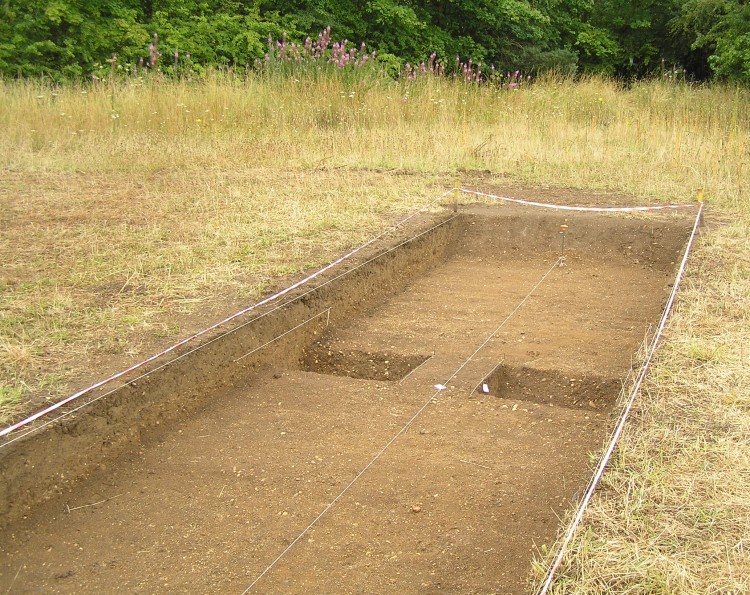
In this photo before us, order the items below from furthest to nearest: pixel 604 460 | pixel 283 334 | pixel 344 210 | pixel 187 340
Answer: pixel 344 210 < pixel 283 334 < pixel 187 340 < pixel 604 460

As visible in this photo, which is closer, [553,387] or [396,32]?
[553,387]

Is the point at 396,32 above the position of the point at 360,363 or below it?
above

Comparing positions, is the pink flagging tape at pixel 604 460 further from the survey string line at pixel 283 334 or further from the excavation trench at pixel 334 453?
the survey string line at pixel 283 334

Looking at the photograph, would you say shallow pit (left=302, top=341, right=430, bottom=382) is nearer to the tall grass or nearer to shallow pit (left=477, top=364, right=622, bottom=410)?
shallow pit (left=477, top=364, right=622, bottom=410)

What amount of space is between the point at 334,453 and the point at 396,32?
16591 millimetres

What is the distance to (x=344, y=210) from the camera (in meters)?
7.79

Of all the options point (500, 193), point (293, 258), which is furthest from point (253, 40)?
point (293, 258)

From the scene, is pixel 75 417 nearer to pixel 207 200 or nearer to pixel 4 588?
pixel 4 588

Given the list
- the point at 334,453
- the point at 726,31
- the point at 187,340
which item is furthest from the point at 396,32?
the point at 334,453

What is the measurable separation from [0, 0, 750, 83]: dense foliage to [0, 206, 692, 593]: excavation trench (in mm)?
9153

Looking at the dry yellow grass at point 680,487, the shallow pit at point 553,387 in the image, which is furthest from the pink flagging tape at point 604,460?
the shallow pit at point 553,387

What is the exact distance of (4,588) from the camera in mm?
3086

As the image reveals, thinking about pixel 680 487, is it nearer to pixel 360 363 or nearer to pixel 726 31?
pixel 360 363

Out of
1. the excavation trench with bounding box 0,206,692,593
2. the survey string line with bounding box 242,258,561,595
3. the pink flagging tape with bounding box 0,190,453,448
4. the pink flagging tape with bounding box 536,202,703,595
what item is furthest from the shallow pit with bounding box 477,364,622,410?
the pink flagging tape with bounding box 0,190,453,448
